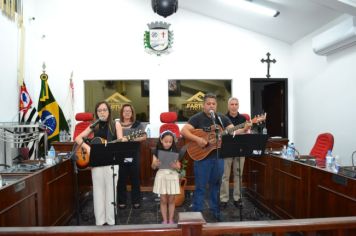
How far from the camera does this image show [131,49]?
6422 mm

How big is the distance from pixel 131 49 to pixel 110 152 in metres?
3.96

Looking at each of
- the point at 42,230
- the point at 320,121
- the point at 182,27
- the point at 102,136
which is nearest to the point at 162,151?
the point at 102,136

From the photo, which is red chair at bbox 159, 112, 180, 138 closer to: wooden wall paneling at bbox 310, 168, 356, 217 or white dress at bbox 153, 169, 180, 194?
white dress at bbox 153, 169, 180, 194

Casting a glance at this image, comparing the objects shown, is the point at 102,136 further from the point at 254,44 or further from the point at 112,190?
the point at 254,44

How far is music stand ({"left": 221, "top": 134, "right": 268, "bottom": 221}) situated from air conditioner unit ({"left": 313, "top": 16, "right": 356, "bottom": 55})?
7.46 ft

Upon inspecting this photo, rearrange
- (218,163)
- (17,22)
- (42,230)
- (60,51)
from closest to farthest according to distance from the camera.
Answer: (42,230) → (218,163) → (17,22) → (60,51)

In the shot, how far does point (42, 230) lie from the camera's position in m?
1.32

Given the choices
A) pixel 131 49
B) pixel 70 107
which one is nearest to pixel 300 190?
pixel 131 49

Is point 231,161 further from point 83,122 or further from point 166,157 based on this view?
point 83,122

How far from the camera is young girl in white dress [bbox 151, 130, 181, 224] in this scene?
3377mm

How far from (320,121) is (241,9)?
98.4 inches

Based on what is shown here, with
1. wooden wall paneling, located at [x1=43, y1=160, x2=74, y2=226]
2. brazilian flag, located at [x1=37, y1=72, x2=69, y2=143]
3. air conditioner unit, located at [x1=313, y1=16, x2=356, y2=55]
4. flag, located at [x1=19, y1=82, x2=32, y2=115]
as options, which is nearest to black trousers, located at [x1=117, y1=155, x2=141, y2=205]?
wooden wall paneling, located at [x1=43, y1=160, x2=74, y2=226]

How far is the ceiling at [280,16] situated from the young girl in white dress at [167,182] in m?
3.13

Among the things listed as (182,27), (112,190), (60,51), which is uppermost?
(182,27)
